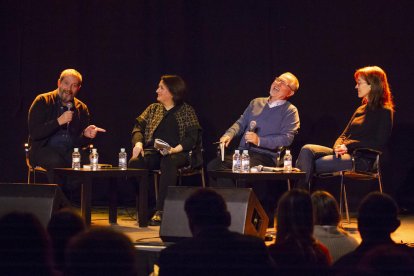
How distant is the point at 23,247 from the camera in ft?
7.87

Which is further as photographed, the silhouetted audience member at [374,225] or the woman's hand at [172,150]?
the woman's hand at [172,150]

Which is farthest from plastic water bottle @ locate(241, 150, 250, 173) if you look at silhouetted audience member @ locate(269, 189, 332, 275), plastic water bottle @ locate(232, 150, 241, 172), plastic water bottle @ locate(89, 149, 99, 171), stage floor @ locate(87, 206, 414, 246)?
silhouetted audience member @ locate(269, 189, 332, 275)

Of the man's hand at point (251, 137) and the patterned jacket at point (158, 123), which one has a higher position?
the patterned jacket at point (158, 123)

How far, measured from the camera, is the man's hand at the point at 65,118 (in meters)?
5.65

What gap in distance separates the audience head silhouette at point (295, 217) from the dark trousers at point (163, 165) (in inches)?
107

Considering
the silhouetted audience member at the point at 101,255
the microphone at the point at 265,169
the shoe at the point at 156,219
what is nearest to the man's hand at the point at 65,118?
the shoe at the point at 156,219

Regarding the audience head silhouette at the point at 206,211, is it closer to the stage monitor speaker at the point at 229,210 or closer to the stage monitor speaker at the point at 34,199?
the stage monitor speaker at the point at 229,210

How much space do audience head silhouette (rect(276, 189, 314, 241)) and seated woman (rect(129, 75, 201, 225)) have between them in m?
2.96

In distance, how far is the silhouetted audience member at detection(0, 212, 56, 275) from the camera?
2316mm

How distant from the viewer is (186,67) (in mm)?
6785

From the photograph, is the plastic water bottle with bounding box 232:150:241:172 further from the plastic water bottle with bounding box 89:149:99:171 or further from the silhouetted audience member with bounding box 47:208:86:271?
the silhouetted audience member with bounding box 47:208:86:271

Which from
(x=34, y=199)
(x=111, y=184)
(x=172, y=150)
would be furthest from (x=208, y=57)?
(x=34, y=199)

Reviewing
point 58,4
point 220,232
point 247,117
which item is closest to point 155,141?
point 247,117

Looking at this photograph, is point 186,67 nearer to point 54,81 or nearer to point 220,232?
point 54,81
